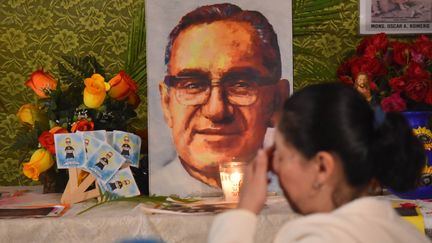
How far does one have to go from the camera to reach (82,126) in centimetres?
197

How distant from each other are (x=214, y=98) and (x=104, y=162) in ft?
1.28

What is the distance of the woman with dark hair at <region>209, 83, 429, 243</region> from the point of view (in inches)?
40.9

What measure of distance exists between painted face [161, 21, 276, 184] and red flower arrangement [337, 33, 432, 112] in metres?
0.29

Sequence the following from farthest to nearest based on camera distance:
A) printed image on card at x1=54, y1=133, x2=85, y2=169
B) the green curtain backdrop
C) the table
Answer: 1. the green curtain backdrop
2. printed image on card at x1=54, y1=133, x2=85, y2=169
3. the table

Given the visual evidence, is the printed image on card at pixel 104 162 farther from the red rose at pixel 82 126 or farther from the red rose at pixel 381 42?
the red rose at pixel 381 42

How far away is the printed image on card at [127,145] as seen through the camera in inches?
77.7

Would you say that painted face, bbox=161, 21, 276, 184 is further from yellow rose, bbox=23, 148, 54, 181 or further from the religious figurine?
yellow rose, bbox=23, 148, 54, 181

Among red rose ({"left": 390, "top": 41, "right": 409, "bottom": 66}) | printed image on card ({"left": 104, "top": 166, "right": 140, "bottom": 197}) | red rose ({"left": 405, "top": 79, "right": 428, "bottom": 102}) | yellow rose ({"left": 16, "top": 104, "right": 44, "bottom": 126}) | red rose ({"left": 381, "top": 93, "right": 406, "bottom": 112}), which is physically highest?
red rose ({"left": 390, "top": 41, "right": 409, "bottom": 66})

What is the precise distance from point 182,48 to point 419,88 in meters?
0.73

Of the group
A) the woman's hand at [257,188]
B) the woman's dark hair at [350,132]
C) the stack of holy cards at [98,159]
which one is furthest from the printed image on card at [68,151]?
the woman's dark hair at [350,132]

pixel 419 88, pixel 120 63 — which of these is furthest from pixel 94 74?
pixel 419 88

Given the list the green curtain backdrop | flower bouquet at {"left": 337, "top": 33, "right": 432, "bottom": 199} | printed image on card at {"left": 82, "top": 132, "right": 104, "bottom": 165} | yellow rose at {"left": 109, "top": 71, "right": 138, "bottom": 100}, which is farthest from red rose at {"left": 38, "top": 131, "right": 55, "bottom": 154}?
flower bouquet at {"left": 337, "top": 33, "right": 432, "bottom": 199}

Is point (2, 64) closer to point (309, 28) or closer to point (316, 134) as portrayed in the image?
point (309, 28)

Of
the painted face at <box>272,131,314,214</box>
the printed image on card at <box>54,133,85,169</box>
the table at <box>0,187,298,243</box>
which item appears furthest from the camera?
the printed image on card at <box>54,133,85,169</box>
